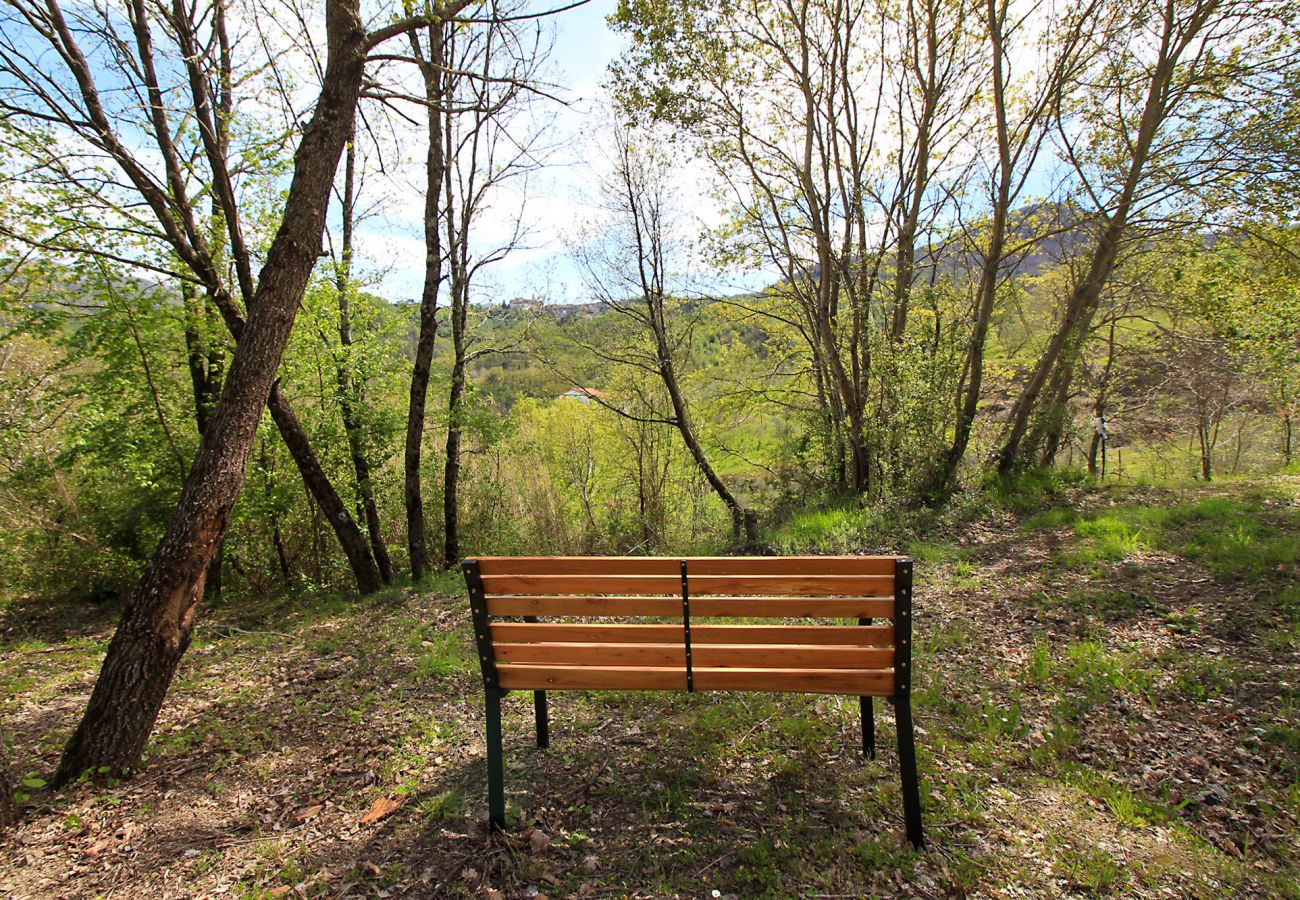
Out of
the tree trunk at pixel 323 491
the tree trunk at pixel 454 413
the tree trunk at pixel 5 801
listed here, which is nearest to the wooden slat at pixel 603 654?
the tree trunk at pixel 5 801

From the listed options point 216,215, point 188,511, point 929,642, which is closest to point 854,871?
point 929,642

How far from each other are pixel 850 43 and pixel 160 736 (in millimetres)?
11639

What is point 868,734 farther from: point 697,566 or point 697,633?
point 697,566

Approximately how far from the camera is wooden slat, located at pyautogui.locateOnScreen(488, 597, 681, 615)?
2504 mm

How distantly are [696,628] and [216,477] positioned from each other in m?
2.95

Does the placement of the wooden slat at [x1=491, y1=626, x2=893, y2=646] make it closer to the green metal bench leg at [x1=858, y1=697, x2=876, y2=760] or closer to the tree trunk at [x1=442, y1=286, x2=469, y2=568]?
the green metal bench leg at [x1=858, y1=697, x2=876, y2=760]

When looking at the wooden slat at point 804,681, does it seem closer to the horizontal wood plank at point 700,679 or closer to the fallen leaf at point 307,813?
the horizontal wood plank at point 700,679

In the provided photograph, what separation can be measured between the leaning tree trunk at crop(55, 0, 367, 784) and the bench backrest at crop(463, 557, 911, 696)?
1963mm

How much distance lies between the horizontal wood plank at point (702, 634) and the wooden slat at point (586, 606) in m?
0.07

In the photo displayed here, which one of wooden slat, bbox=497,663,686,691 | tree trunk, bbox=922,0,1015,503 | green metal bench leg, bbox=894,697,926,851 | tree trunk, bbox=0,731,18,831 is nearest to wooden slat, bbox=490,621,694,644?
wooden slat, bbox=497,663,686,691

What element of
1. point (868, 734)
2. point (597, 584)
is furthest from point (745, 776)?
point (597, 584)

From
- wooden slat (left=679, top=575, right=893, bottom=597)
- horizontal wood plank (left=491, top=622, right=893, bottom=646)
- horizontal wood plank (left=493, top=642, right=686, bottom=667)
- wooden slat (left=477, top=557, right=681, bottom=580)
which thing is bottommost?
horizontal wood plank (left=493, top=642, right=686, bottom=667)

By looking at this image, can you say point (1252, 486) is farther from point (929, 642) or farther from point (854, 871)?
point (854, 871)

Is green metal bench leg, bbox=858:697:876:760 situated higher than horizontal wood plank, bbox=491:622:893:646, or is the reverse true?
horizontal wood plank, bbox=491:622:893:646
